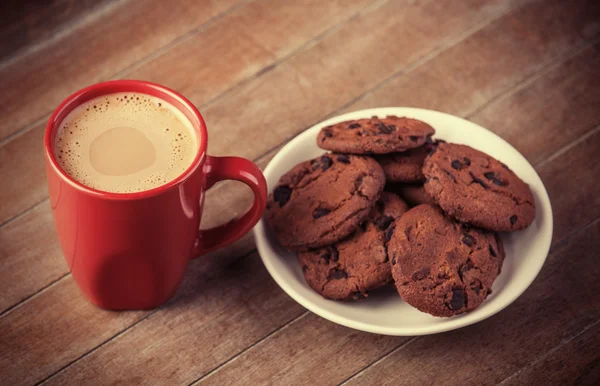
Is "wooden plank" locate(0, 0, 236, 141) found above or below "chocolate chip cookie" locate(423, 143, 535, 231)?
below

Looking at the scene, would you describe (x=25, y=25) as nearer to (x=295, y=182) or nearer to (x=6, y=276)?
(x=6, y=276)

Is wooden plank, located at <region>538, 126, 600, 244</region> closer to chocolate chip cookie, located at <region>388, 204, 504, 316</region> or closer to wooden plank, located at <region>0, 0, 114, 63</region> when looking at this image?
chocolate chip cookie, located at <region>388, 204, 504, 316</region>

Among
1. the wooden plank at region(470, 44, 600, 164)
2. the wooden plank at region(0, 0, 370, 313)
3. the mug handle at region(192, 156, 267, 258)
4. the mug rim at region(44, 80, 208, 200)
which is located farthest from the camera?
the wooden plank at region(470, 44, 600, 164)

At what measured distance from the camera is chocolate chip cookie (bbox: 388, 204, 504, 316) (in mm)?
1087

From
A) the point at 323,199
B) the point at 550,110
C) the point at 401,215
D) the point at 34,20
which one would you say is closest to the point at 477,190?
the point at 401,215

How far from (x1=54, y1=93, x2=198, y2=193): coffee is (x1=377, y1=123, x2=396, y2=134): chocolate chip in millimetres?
311

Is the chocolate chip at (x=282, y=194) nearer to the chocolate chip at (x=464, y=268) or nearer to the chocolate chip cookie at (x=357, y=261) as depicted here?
the chocolate chip cookie at (x=357, y=261)

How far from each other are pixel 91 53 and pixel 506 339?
1047 millimetres

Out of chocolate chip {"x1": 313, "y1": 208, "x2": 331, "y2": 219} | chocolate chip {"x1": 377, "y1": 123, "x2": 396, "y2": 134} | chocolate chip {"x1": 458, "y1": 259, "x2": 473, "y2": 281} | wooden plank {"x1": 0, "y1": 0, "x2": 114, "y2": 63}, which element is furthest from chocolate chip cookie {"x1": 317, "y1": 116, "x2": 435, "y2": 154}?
wooden plank {"x1": 0, "y1": 0, "x2": 114, "y2": 63}

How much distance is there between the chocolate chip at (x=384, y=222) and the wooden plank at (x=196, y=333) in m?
0.22

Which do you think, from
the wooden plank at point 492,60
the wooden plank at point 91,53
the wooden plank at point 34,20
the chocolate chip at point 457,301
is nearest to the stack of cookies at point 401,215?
the chocolate chip at point 457,301

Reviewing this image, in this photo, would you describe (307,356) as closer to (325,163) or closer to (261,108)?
(325,163)

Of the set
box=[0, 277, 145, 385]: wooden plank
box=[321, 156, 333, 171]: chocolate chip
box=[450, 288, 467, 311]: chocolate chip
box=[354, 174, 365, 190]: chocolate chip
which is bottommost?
box=[0, 277, 145, 385]: wooden plank

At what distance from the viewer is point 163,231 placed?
3.44ft
